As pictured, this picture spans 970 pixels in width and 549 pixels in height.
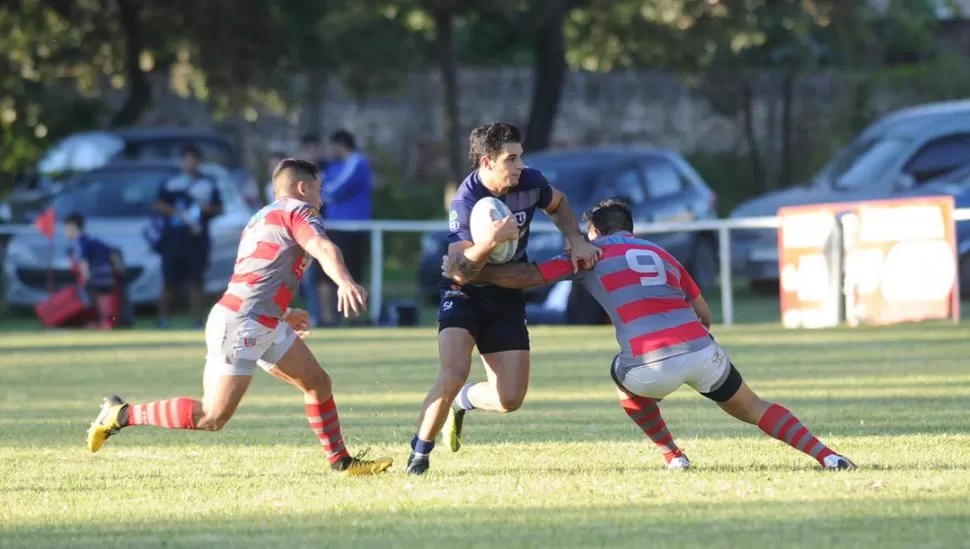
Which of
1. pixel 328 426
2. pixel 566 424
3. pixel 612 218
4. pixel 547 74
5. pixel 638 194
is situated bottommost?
pixel 566 424

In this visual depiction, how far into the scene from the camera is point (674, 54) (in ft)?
86.8

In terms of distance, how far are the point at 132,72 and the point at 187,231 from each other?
908cm

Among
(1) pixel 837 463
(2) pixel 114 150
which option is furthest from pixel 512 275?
(2) pixel 114 150

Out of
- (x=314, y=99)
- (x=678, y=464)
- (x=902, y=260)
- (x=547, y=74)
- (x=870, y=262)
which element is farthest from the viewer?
(x=314, y=99)

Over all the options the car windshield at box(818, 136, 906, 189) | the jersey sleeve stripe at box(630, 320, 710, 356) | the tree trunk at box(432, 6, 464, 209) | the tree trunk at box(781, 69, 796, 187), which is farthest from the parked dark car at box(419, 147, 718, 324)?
the jersey sleeve stripe at box(630, 320, 710, 356)

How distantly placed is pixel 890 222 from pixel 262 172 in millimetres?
15536

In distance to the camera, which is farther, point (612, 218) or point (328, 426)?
point (328, 426)

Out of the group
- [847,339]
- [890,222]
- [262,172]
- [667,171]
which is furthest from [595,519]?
[262,172]

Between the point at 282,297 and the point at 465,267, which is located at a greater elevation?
the point at 465,267

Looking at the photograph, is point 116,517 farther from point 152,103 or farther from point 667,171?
point 152,103

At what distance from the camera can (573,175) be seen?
2059cm

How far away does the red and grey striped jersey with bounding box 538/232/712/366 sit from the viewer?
25.2 feet

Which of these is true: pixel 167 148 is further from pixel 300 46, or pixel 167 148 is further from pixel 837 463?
pixel 837 463

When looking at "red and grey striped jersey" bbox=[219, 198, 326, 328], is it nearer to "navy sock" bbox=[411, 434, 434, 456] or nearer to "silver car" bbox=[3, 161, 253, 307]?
"navy sock" bbox=[411, 434, 434, 456]
